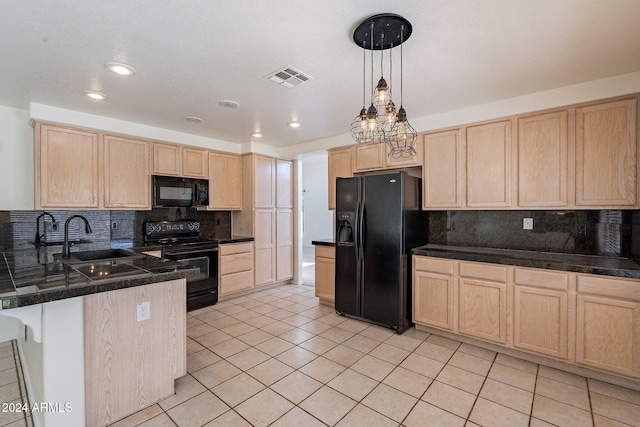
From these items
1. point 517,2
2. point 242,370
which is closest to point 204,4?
point 517,2

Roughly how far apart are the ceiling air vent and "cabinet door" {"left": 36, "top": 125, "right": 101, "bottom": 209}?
7.88 feet

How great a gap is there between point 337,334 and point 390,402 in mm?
1155

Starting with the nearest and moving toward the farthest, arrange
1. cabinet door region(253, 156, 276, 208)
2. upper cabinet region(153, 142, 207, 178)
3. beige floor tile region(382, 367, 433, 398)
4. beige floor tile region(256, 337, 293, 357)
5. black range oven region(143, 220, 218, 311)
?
beige floor tile region(382, 367, 433, 398) < beige floor tile region(256, 337, 293, 357) < black range oven region(143, 220, 218, 311) < upper cabinet region(153, 142, 207, 178) < cabinet door region(253, 156, 276, 208)

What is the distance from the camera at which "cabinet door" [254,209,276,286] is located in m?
4.68

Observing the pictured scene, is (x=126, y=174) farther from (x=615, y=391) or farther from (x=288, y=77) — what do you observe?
(x=615, y=391)

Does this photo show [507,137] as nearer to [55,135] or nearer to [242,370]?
[242,370]

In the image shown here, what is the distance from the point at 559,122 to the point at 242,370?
11.5 ft

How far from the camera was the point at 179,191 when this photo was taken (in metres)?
4.04

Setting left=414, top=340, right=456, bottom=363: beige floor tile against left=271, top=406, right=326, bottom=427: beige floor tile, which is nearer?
left=271, top=406, right=326, bottom=427: beige floor tile

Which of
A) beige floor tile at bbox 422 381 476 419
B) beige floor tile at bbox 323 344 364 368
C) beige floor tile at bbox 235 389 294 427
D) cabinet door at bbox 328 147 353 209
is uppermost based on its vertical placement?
cabinet door at bbox 328 147 353 209

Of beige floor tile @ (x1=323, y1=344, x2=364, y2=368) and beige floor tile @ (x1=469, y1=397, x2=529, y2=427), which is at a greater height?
beige floor tile @ (x1=323, y1=344, x2=364, y2=368)

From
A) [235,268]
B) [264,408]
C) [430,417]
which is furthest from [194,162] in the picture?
[430,417]

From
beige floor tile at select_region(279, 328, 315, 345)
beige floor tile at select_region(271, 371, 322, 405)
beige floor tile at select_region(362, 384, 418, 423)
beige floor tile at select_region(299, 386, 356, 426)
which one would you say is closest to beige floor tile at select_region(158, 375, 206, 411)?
beige floor tile at select_region(271, 371, 322, 405)

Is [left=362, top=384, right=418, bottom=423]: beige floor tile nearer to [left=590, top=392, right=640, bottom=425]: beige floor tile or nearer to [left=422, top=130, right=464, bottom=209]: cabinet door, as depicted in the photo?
[left=590, top=392, right=640, bottom=425]: beige floor tile
